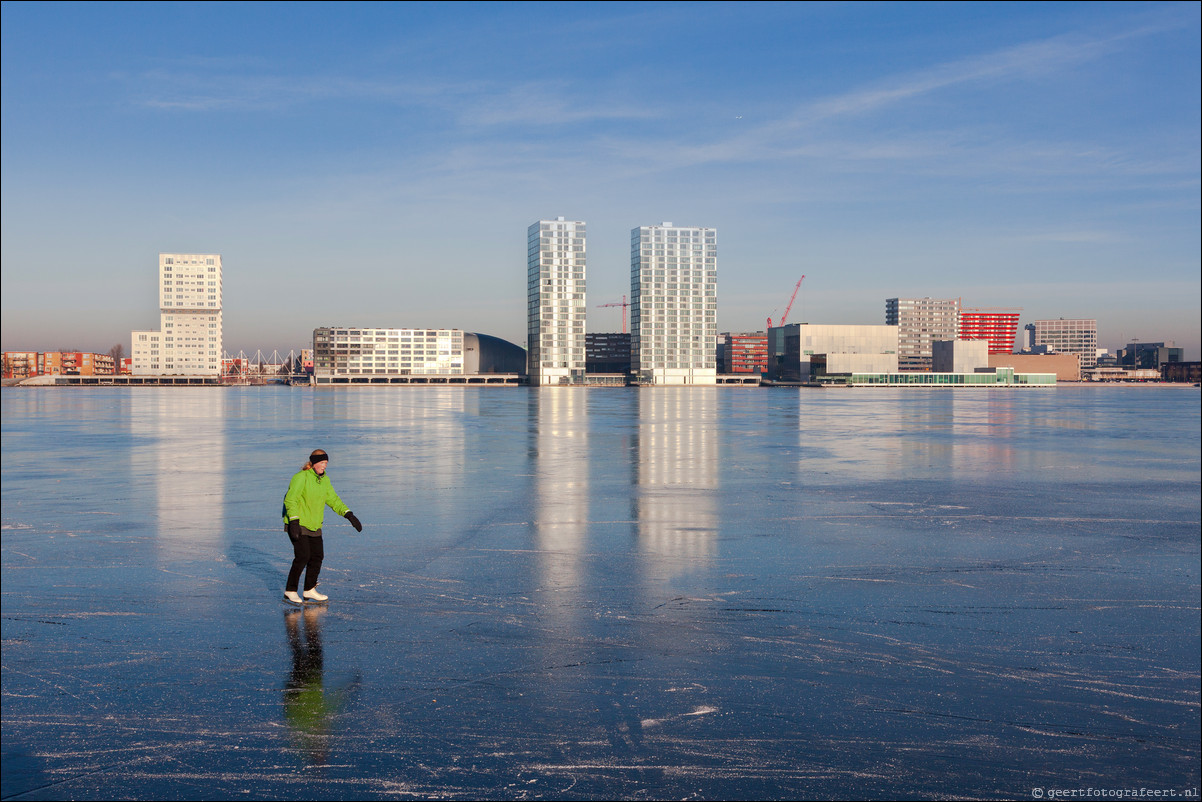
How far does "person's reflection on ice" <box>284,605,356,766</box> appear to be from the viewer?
668 cm

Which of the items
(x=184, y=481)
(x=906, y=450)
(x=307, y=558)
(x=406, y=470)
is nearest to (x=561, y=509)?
(x=307, y=558)

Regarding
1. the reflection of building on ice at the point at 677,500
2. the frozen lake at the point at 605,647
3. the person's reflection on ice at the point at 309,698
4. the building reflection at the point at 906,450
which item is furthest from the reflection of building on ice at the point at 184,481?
the building reflection at the point at 906,450

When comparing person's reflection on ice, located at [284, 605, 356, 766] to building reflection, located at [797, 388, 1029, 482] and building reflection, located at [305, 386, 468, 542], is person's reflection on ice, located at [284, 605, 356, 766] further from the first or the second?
building reflection, located at [797, 388, 1029, 482]

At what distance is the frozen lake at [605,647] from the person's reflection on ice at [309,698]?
1.3 inches

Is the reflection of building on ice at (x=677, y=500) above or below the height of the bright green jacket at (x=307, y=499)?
below

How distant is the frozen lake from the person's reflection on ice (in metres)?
0.03

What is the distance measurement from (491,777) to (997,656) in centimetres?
540

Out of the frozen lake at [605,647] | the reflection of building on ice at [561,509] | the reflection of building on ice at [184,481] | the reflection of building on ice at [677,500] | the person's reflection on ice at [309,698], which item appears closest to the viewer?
the frozen lake at [605,647]

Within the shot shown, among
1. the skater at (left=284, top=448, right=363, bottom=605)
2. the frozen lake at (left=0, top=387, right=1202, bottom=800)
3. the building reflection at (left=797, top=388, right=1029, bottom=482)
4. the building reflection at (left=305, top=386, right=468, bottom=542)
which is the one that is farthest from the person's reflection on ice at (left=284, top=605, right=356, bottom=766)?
the building reflection at (left=797, top=388, right=1029, bottom=482)

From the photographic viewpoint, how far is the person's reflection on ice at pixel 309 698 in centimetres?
668

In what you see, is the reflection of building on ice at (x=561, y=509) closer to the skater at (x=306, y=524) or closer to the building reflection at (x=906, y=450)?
the skater at (x=306, y=524)

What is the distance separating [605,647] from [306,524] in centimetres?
414

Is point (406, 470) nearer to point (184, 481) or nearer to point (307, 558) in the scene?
point (184, 481)

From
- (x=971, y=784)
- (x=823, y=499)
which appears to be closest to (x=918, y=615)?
(x=971, y=784)
